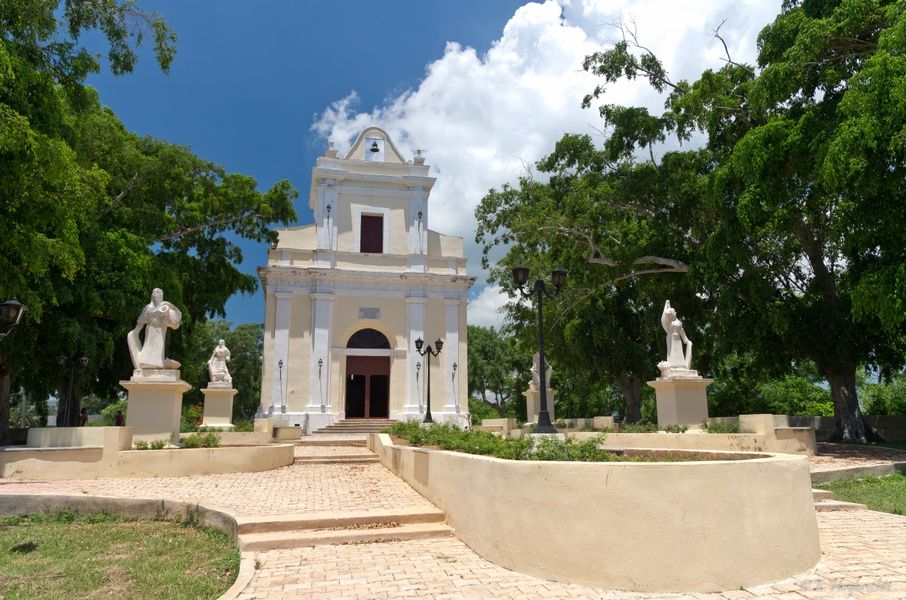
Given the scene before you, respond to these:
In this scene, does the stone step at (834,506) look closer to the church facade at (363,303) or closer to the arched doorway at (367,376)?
the church facade at (363,303)

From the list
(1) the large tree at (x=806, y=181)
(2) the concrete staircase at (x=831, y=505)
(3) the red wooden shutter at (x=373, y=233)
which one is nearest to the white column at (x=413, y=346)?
(3) the red wooden shutter at (x=373, y=233)

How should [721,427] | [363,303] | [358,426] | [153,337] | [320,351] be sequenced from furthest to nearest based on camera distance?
[363,303]
[320,351]
[358,426]
[721,427]
[153,337]

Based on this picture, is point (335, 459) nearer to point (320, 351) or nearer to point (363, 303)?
point (320, 351)

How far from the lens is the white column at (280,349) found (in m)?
26.1

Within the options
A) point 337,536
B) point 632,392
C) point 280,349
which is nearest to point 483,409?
point 632,392

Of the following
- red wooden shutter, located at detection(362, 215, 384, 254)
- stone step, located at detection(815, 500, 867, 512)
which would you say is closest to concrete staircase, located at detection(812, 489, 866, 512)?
stone step, located at detection(815, 500, 867, 512)

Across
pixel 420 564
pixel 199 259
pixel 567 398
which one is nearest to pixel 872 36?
pixel 420 564

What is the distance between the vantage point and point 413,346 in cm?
2788

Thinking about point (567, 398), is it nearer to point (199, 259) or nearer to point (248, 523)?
point (199, 259)

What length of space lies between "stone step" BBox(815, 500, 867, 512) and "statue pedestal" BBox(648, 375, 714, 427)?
6.17 meters

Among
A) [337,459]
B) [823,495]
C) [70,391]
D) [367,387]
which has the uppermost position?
[367,387]

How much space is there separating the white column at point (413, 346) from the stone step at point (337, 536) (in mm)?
20360

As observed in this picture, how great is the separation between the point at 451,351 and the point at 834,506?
21.2 metres

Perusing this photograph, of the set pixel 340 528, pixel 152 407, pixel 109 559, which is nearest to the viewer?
pixel 109 559
